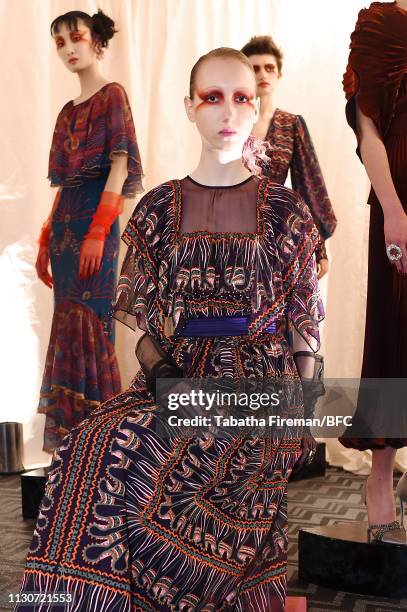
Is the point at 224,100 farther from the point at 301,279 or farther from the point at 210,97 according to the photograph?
the point at 301,279

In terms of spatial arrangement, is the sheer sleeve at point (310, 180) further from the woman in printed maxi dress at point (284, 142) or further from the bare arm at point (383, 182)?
the bare arm at point (383, 182)

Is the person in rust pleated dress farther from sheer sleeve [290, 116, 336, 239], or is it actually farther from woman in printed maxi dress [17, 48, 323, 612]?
sheer sleeve [290, 116, 336, 239]

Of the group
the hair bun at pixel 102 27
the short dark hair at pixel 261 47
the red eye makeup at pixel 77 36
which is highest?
the hair bun at pixel 102 27

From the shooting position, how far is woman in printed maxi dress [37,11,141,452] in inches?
127

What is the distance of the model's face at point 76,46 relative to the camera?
3.29m

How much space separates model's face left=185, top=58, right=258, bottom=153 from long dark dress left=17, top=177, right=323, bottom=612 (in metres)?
0.11

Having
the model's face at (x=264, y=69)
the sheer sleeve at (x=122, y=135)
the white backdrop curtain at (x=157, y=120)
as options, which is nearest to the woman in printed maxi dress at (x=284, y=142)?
the model's face at (x=264, y=69)

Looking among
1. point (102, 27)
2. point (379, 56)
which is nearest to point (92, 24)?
point (102, 27)

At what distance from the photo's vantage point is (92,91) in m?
3.33

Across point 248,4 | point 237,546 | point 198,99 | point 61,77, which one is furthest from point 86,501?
point 248,4

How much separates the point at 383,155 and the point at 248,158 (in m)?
0.41

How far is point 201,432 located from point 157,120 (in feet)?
9.16

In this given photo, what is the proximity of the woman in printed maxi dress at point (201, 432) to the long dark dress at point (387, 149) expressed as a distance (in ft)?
1.45

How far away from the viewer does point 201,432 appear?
1734 millimetres
